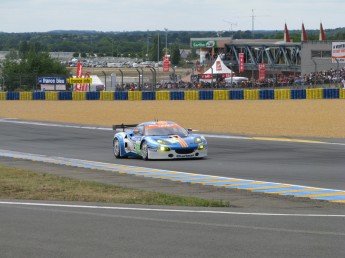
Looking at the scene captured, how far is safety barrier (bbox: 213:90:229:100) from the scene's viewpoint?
2267 inches

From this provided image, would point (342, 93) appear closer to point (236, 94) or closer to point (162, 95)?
point (236, 94)

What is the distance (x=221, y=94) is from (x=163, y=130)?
35.4 meters

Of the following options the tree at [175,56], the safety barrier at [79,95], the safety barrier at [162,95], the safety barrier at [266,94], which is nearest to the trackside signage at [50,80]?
the safety barrier at [79,95]

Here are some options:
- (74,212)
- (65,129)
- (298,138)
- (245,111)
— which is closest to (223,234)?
(74,212)

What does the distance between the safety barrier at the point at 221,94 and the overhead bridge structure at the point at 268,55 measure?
28.1 m

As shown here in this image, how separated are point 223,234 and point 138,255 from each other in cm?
146

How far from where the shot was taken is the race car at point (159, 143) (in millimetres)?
21812

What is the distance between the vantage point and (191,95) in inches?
2329

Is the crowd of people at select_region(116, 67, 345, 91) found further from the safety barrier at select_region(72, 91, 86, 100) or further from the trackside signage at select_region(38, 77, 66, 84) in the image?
the trackside signage at select_region(38, 77, 66, 84)

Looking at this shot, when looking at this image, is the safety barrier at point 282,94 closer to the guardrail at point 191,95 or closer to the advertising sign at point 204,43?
the guardrail at point 191,95

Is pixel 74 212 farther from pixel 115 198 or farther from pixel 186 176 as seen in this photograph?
pixel 186 176

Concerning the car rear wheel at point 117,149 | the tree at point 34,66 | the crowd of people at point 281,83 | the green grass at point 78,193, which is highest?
the tree at point 34,66

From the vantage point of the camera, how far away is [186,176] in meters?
17.4

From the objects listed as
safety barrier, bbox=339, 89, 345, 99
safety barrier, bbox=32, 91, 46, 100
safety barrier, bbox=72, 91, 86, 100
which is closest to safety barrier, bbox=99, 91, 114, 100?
safety barrier, bbox=72, 91, 86, 100
